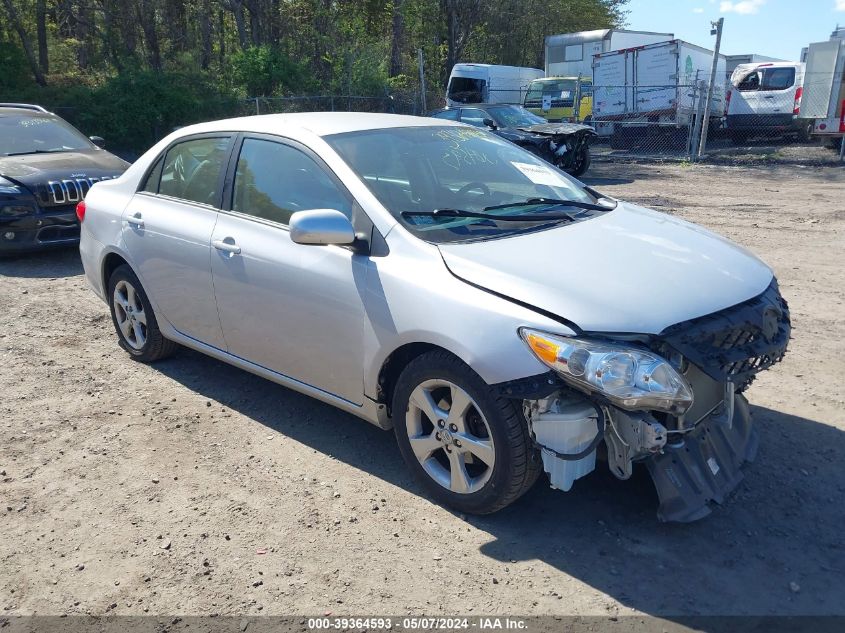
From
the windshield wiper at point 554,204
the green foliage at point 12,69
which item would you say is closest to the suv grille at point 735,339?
the windshield wiper at point 554,204

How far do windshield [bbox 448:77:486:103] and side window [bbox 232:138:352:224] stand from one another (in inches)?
894

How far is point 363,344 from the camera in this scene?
11.5 ft

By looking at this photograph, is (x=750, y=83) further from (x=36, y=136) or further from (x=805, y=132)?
(x=36, y=136)

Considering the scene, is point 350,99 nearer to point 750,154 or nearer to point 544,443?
point 750,154

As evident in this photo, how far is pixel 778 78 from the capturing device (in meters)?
21.9

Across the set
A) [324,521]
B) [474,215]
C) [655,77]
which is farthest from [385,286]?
[655,77]

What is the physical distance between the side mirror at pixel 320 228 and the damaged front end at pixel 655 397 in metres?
1.05

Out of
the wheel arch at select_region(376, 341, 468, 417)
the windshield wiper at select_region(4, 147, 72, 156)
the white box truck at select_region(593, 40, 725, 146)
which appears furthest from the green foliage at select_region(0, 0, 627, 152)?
the wheel arch at select_region(376, 341, 468, 417)

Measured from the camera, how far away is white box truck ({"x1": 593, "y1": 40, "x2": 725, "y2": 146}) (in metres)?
21.5

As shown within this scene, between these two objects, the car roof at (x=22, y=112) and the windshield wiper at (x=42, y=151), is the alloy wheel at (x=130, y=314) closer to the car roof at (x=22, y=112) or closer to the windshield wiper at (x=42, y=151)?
the windshield wiper at (x=42, y=151)

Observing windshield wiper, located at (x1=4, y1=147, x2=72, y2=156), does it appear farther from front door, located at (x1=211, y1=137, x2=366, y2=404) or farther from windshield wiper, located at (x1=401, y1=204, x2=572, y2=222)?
windshield wiper, located at (x1=401, y1=204, x2=572, y2=222)

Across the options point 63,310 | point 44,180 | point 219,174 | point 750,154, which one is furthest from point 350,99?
point 219,174

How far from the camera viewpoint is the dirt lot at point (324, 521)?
287 cm

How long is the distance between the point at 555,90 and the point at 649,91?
294cm
